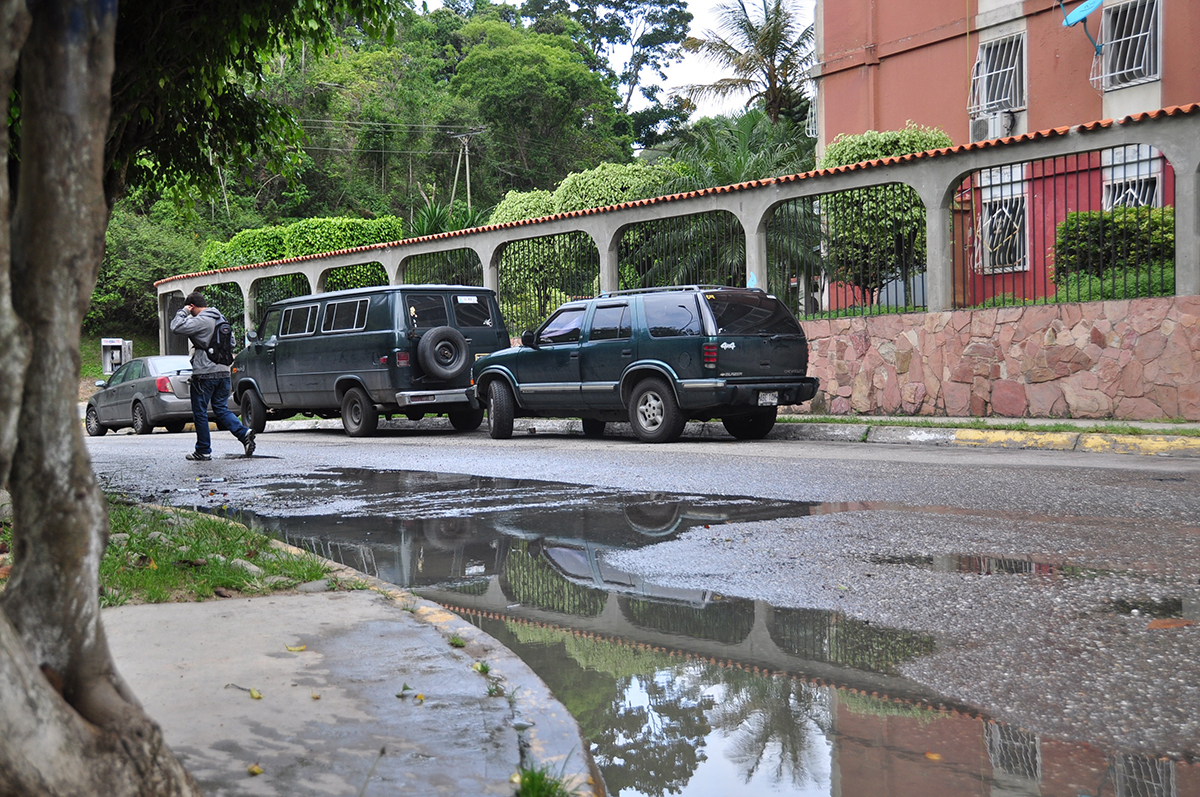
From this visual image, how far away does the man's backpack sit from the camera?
12.7 metres

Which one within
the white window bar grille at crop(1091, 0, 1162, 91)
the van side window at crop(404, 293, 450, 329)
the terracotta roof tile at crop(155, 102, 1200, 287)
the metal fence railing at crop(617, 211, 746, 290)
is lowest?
the van side window at crop(404, 293, 450, 329)

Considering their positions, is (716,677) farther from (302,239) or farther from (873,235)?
(302,239)

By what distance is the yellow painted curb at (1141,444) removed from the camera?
10.7 metres

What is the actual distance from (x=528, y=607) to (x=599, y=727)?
5.31ft

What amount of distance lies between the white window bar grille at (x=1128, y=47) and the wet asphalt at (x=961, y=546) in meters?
10.7

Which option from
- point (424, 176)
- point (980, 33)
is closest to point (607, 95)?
point (424, 176)

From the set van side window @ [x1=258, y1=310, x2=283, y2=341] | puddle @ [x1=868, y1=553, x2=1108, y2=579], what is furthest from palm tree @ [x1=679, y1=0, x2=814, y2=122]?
puddle @ [x1=868, y1=553, x2=1108, y2=579]

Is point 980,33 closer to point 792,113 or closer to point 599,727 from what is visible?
point 792,113

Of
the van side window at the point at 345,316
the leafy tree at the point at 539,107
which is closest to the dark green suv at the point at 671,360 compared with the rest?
the van side window at the point at 345,316

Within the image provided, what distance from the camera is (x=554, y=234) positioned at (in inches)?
789

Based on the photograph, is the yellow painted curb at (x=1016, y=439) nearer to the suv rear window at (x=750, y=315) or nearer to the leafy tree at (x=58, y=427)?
the suv rear window at (x=750, y=315)

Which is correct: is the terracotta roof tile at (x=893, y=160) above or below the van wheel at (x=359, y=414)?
above

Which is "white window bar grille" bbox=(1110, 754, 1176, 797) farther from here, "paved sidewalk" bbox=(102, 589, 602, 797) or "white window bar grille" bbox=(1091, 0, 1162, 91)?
"white window bar grille" bbox=(1091, 0, 1162, 91)

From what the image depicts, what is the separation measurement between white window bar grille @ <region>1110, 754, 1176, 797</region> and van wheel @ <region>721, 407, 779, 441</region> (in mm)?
10596
